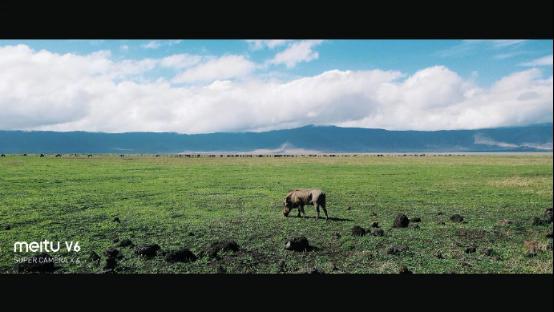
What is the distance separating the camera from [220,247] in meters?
14.5

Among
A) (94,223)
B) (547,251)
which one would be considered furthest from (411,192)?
(94,223)

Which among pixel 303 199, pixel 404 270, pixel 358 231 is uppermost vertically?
pixel 303 199

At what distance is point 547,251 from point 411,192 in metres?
18.0

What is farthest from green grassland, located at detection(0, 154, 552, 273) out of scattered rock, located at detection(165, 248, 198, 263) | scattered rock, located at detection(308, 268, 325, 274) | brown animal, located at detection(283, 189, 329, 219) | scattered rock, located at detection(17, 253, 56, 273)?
brown animal, located at detection(283, 189, 329, 219)

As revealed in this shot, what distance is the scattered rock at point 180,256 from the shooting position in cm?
1356

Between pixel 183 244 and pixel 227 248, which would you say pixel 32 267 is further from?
pixel 227 248

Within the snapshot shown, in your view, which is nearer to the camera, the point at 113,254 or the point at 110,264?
the point at 110,264

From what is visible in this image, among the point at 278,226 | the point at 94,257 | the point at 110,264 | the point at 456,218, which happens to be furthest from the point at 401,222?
the point at 94,257

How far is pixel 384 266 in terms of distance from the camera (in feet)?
43.1

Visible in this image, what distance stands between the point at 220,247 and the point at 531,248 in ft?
35.6

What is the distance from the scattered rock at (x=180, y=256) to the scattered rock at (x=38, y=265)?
358 centimetres

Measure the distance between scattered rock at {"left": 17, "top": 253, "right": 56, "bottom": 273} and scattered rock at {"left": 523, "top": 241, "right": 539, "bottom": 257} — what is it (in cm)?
1571

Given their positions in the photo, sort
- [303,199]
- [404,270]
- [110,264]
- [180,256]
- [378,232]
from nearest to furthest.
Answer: [404,270] → [110,264] → [180,256] → [378,232] → [303,199]

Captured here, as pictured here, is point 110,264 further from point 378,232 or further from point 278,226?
point 378,232
